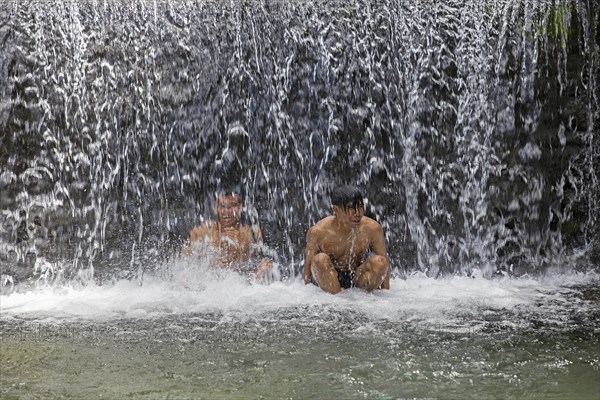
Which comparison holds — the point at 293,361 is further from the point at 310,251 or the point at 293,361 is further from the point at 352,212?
the point at 310,251

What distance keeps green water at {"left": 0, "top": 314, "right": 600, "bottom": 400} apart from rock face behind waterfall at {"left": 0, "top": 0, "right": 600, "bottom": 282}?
7.42 ft

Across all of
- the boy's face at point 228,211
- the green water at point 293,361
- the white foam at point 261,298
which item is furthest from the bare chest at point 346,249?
the green water at point 293,361

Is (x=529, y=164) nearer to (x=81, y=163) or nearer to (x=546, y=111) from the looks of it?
(x=546, y=111)

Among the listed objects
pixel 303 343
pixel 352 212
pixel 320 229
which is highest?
pixel 352 212

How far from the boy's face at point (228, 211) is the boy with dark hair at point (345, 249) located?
103 cm

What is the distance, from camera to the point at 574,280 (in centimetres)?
652

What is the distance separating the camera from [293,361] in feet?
13.2

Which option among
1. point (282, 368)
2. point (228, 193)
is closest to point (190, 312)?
point (282, 368)

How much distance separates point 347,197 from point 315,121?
53.6 inches

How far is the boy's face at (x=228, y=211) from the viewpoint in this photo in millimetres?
6910

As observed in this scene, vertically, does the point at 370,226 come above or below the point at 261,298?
above

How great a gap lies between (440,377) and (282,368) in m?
0.79

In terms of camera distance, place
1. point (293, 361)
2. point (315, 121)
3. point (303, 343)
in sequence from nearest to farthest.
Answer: point (293, 361) → point (303, 343) → point (315, 121)

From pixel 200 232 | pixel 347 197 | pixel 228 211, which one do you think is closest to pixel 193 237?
pixel 200 232
